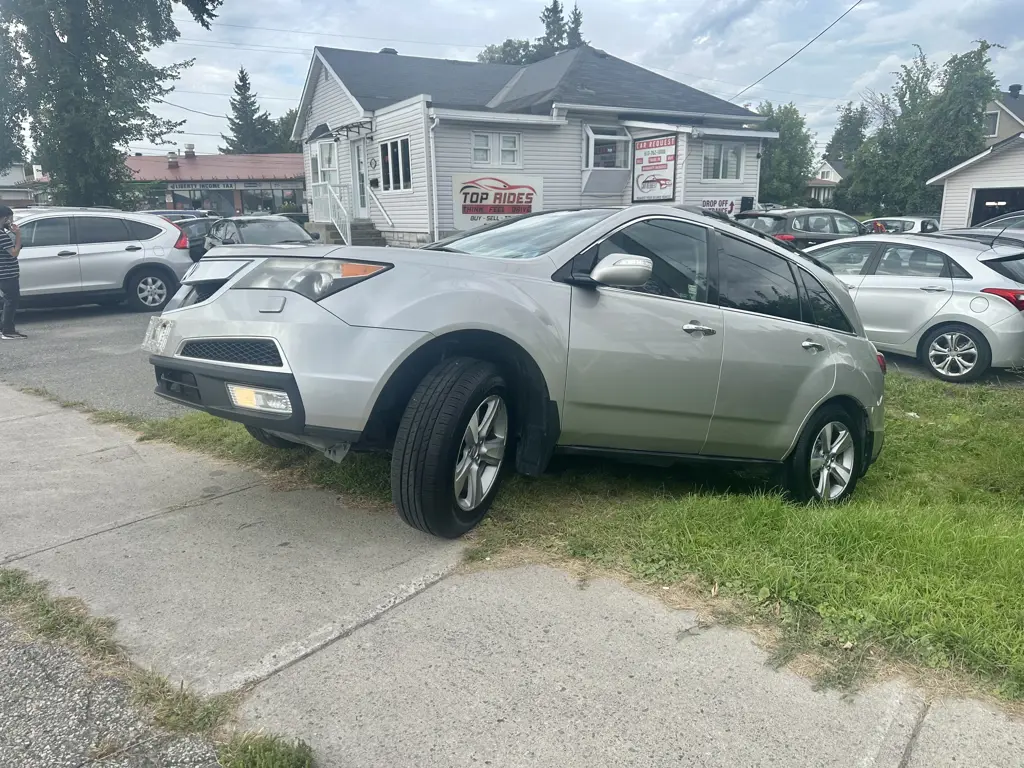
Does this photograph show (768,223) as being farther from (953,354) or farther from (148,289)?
(148,289)

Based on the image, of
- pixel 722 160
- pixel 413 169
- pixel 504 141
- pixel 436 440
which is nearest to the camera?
pixel 436 440

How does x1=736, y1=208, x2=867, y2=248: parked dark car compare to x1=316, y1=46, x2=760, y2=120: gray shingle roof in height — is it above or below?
below

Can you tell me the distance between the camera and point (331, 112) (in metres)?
26.6

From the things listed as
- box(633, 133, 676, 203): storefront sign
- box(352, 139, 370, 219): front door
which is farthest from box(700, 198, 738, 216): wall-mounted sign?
box(352, 139, 370, 219): front door

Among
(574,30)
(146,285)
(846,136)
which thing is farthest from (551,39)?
(146,285)

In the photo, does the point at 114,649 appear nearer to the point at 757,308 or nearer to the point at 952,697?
the point at 952,697

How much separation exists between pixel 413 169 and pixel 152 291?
36.5 ft

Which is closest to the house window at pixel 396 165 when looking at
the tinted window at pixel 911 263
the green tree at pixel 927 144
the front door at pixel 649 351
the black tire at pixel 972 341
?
the tinted window at pixel 911 263

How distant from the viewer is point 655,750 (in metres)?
2.16

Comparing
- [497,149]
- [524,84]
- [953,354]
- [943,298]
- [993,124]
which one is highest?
[993,124]

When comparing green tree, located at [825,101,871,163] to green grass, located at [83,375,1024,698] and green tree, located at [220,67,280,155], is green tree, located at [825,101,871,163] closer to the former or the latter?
green tree, located at [220,67,280,155]

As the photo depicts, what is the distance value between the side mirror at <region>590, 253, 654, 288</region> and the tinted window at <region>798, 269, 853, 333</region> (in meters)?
1.68

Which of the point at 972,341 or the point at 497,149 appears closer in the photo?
the point at 972,341

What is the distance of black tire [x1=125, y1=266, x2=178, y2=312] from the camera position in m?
12.1
